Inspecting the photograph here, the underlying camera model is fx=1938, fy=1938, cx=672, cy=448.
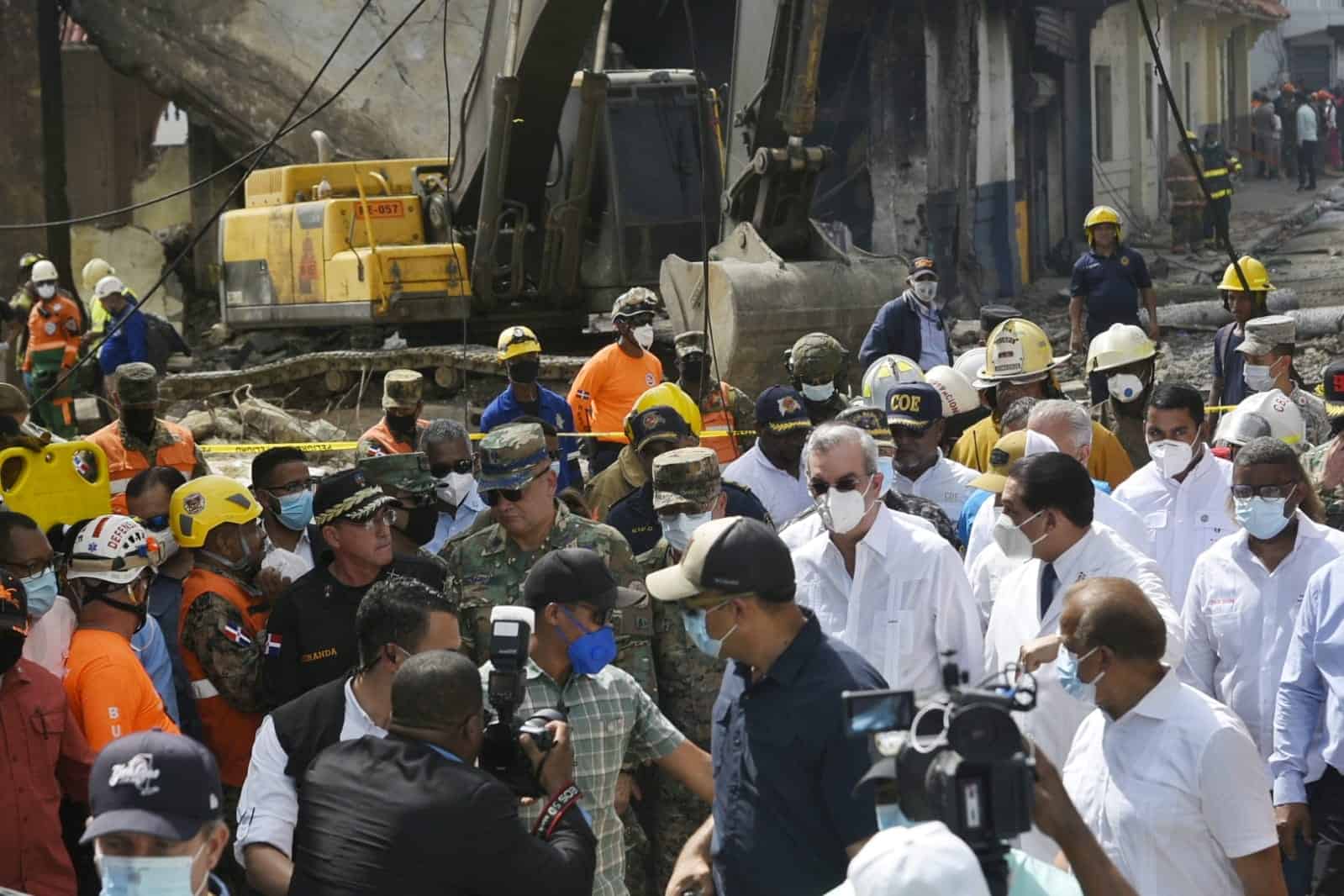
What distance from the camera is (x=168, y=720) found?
19.0 ft

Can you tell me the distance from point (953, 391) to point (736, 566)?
555 cm

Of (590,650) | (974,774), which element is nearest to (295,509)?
(590,650)

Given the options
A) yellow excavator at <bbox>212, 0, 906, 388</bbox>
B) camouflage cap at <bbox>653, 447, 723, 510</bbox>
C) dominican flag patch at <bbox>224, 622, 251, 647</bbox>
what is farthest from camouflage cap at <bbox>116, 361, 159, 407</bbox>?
yellow excavator at <bbox>212, 0, 906, 388</bbox>

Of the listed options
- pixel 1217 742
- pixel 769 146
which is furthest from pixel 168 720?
pixel 769 146

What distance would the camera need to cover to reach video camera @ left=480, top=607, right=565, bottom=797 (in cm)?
448

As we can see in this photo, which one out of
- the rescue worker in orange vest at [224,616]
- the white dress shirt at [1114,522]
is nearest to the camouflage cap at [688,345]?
the white dress shirt at [1114,522]

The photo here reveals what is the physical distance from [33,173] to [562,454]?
1733cm

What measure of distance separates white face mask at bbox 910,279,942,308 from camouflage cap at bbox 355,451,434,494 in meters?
5.82

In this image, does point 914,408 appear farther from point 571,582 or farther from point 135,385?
point 135,385

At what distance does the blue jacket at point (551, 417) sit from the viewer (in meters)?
10.7

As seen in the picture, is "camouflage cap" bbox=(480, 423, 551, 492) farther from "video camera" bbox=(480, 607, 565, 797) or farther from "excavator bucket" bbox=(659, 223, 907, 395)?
"excavator bucket" bbox=(659, 223, 907, 395)

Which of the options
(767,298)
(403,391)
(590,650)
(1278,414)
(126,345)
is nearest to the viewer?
(590,650)

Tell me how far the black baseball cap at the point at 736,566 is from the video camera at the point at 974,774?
4.12 feet

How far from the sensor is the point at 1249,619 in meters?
6.19
